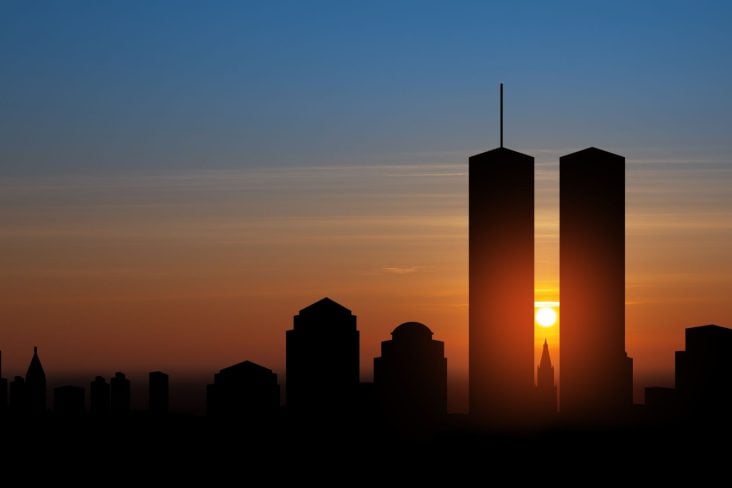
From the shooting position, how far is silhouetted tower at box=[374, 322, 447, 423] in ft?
312

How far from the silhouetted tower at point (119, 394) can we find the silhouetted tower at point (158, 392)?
9987 millimetres

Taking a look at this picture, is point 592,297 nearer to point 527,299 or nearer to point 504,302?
point 527,299

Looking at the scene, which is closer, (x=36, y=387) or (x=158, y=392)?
(x=158, y=392)

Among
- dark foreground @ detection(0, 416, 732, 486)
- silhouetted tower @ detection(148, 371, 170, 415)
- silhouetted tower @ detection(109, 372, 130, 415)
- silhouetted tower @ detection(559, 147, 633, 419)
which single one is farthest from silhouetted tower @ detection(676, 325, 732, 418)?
silhouetted tower @ detection(109, 372, 130, 415)

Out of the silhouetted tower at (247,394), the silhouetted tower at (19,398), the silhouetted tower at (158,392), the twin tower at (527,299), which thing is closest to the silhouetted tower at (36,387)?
the silhouetted tower at (19,398)

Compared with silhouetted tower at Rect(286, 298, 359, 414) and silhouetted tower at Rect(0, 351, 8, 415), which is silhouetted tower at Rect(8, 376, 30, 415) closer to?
silhouetted tower at Rect(0, 351, 8, 415)

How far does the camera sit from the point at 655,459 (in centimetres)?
9669

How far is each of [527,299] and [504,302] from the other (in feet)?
7.09

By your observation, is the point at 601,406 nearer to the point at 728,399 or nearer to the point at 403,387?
the point at 728,399

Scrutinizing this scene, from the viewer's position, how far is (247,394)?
3671 inches

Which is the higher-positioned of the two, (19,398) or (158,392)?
(158,392)

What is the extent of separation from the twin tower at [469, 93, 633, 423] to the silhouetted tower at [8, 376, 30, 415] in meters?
71.8

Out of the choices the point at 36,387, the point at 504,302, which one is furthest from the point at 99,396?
the point at 504,302

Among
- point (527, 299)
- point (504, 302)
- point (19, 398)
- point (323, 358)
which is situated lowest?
point (19, 398)
